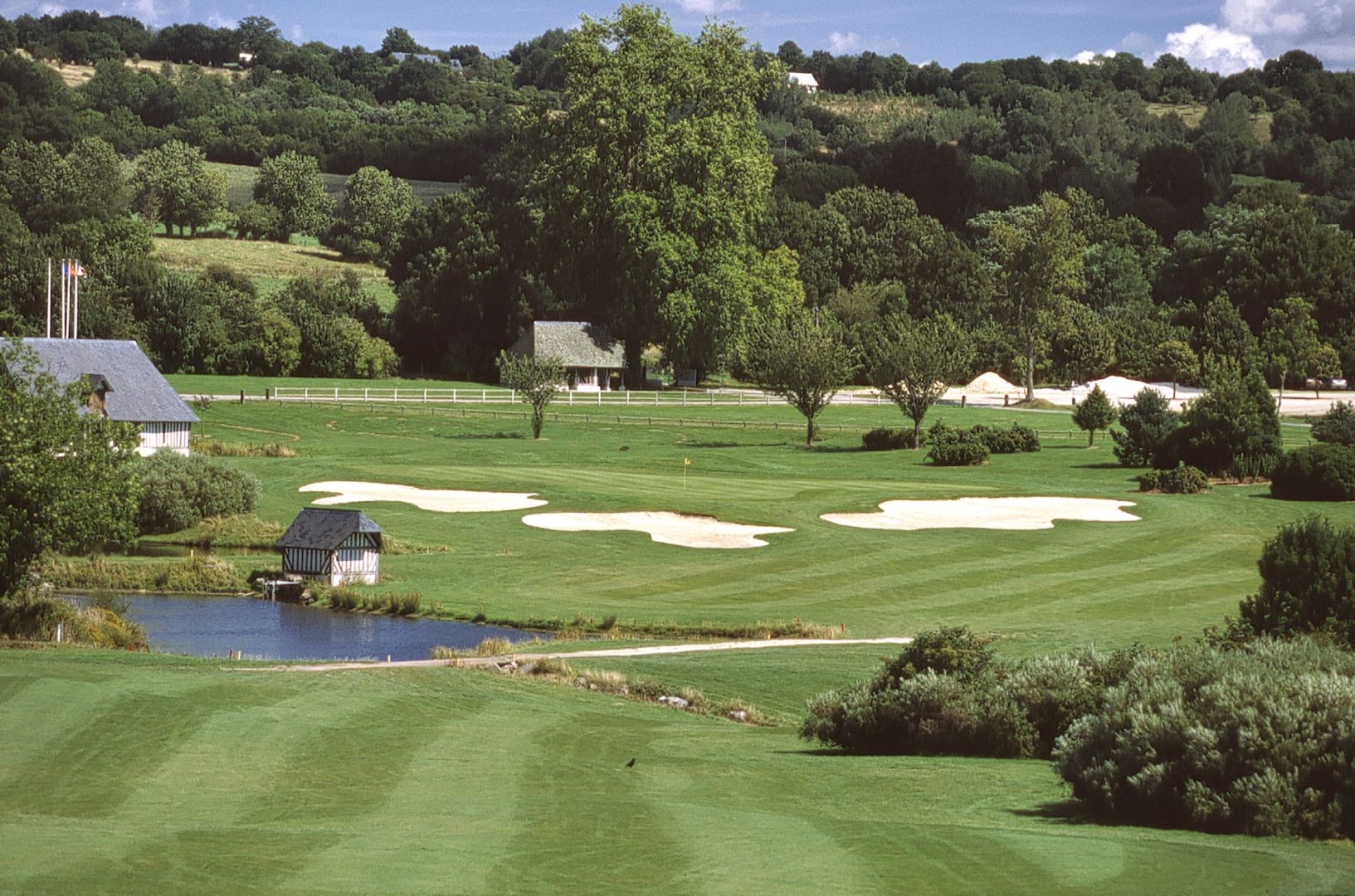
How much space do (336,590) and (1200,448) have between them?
39.6 meters

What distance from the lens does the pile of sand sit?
124938mm

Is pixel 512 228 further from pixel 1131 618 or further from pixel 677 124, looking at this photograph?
pixel 1131 618

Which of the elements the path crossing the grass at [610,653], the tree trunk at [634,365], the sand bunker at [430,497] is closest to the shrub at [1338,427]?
the sand bunker at [430,497]

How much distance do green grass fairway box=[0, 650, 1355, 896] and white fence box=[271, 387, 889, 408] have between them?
233 ft

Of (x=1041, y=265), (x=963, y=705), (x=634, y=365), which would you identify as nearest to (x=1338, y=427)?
(x=1041, y=265)

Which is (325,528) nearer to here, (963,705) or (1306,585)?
(1306,585)

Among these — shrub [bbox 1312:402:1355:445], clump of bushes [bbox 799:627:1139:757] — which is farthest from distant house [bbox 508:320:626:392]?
clump of bushes [bbox 799:627:1139:757]

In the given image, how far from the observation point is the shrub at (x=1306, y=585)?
29688 mm

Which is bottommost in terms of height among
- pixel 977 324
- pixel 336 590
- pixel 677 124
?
pixel 336 590

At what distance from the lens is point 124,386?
66.7 metres

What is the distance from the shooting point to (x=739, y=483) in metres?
67.7

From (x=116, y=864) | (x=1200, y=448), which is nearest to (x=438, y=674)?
(x=116, y=864)

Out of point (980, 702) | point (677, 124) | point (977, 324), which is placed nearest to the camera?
point (980, 702)

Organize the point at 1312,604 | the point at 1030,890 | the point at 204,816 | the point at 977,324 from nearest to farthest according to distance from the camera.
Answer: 1. the point at 1030,890
2. the point at 204,816
3. the point at 1312,604
4. the point at 977,324
